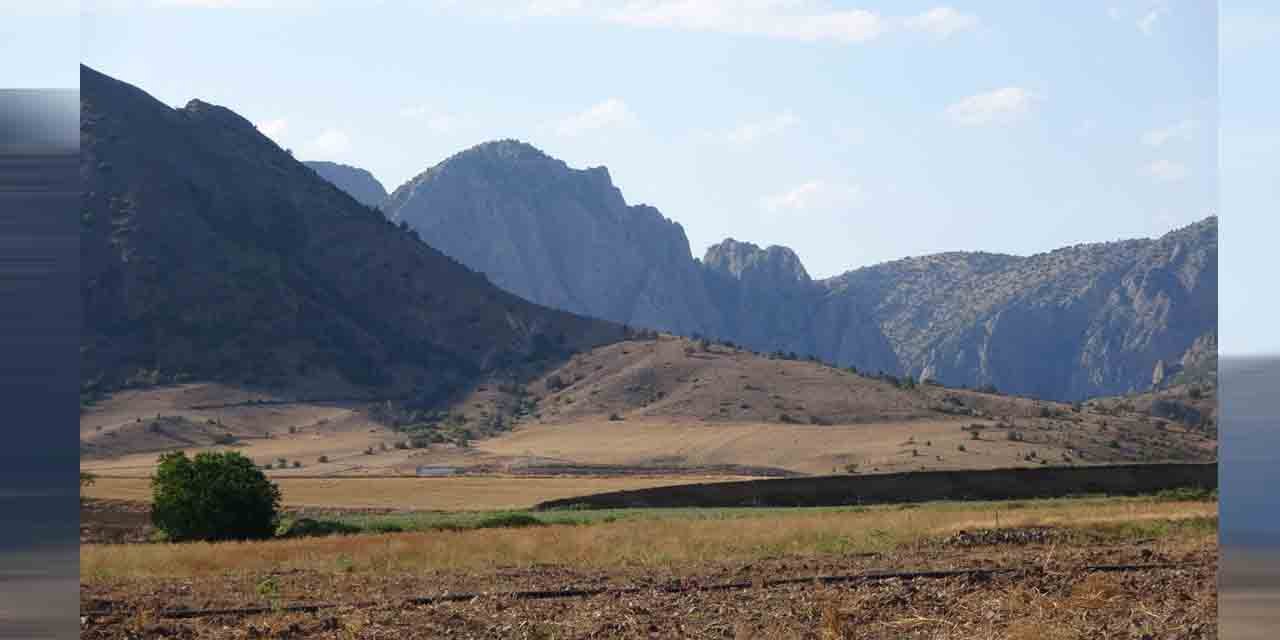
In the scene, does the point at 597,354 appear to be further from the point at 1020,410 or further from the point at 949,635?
the point at 949,635

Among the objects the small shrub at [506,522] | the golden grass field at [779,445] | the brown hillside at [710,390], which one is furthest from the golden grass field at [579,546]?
the brown hillside at [710,390]

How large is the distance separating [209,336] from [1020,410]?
213ft

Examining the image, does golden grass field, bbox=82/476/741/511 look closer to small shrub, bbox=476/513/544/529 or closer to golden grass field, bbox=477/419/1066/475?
golden grass field, bbox=477/419/1066/475

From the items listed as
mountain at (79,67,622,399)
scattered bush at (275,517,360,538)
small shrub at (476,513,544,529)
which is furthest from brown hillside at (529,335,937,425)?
scattered bush at (275,517,360,538)

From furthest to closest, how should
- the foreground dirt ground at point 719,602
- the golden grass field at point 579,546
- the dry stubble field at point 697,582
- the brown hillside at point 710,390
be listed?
the brown hillside at point 710,390 < the golden grass field at point 579,546 < the dry stubble field at point 697,582 < the foreground dirt ground at point 719,602

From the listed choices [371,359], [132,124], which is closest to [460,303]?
[371,359]

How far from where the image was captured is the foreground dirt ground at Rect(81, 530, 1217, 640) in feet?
49.4

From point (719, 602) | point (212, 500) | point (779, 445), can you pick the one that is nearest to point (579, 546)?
point (719, 602)

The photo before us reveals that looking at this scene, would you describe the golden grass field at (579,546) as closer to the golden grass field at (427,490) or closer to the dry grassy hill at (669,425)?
the golden grass field at (427,490)

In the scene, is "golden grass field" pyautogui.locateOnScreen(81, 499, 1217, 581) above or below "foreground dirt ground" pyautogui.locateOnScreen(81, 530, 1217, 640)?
below

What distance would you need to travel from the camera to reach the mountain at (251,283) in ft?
379

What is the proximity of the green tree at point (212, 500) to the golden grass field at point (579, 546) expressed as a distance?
13.8 feet

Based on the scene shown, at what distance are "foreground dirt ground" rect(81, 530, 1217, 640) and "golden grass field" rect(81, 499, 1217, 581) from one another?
2.24m

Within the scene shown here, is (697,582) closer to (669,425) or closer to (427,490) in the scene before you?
(427,490)
